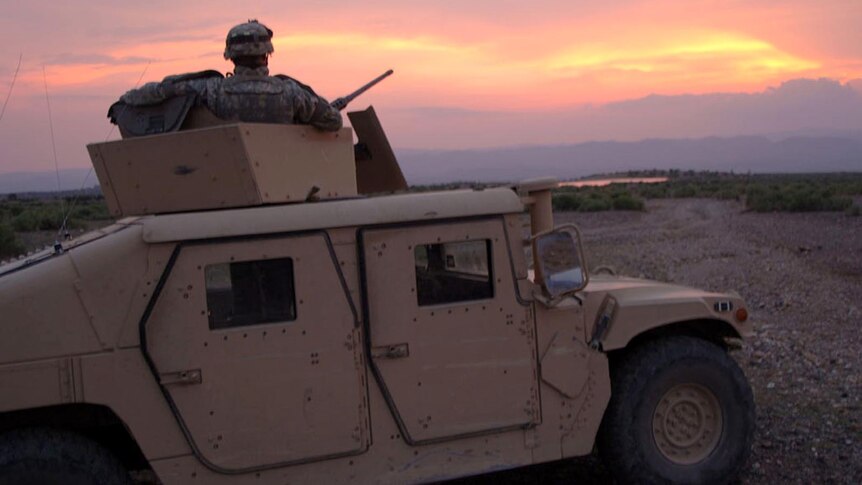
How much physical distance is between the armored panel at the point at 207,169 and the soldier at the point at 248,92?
0.14 meters

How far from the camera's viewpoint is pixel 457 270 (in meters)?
5.18

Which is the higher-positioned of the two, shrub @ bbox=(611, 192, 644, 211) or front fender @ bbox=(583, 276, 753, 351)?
front fender @ bbox=(583, 276, 753, 351)

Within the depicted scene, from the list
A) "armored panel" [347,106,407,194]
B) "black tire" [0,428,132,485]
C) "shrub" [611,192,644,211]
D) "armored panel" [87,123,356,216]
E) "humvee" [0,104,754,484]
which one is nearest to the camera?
"black tire" [0,428,132,485]

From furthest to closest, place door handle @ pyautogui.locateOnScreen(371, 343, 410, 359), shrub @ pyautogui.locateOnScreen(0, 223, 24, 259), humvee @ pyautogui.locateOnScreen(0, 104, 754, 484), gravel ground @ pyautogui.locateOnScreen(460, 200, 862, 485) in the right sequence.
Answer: shrub @ pyautogui.locateOnScreen(0, 223, 24, 259), gravel ground @ pyautogui.locateOnScreen(460, 200, 862, 485), door handle @ pyautogui.locateOnScreen(371, 343, 410, 359), humvee @ pyautogui.locateOnScreen(0, 104, 754, 484)

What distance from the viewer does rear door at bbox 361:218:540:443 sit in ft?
16.2

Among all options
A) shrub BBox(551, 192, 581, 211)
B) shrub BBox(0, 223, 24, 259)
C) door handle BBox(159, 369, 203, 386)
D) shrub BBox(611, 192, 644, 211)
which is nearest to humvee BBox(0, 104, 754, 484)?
door handle BBox(159, 369, 203, 386)

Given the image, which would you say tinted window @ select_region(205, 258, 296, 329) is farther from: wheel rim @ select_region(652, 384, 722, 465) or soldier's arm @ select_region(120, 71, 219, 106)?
wheel rim @ select_region(652, 384, 722, 465)

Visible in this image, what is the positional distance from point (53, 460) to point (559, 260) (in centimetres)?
289

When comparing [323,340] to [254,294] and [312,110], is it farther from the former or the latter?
[312,110]

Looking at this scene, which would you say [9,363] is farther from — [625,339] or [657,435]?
[657,435]

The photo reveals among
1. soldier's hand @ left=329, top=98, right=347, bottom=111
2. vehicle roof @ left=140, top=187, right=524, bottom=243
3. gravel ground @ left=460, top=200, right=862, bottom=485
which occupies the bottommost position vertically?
gravel ground @ left=460, top=200, right=862, bottom=485

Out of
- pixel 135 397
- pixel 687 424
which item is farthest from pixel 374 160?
pixel 687 424

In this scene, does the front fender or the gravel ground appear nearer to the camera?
the front fender

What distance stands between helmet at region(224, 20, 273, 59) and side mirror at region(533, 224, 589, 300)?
Result: 199 centimetres
